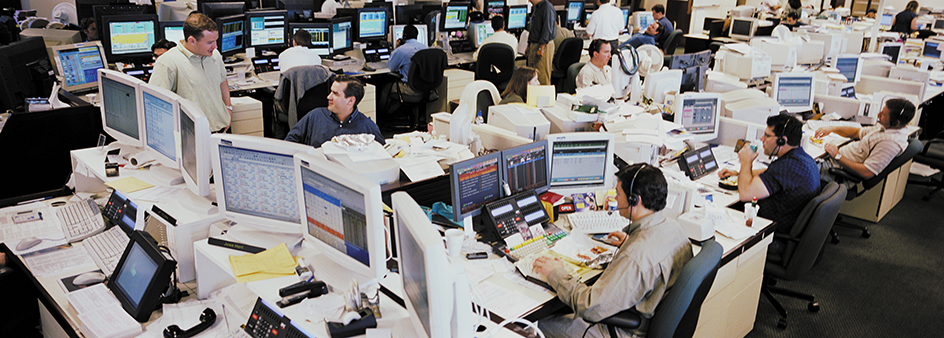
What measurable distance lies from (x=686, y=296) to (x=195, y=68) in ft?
10.8

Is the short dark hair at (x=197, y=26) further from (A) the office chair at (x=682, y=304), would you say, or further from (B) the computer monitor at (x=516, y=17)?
(B) the computer monitor at (x=516, y=17)

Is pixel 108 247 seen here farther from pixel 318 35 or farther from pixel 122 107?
pixel 318 35

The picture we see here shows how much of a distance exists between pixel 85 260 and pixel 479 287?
1599 mm

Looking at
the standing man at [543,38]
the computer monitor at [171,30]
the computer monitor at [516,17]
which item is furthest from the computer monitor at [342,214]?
the computer monitor at [516,17]

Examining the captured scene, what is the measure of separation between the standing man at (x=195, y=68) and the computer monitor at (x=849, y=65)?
18.7 feet

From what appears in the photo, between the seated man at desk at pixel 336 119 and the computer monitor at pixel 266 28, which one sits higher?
the computer monitor at pixel 266 28

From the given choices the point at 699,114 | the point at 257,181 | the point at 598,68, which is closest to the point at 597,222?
the point at 257,181

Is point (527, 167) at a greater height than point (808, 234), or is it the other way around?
point (527, 167)

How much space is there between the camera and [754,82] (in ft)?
19.4

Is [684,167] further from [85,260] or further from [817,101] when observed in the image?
[85,260]

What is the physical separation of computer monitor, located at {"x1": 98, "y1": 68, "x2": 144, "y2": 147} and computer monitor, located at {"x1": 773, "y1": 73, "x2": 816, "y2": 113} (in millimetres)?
4692

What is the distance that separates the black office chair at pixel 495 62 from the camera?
657cm

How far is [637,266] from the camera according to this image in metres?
2.26

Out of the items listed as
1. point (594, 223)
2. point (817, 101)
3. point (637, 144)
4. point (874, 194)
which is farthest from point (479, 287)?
point (817, 101)
